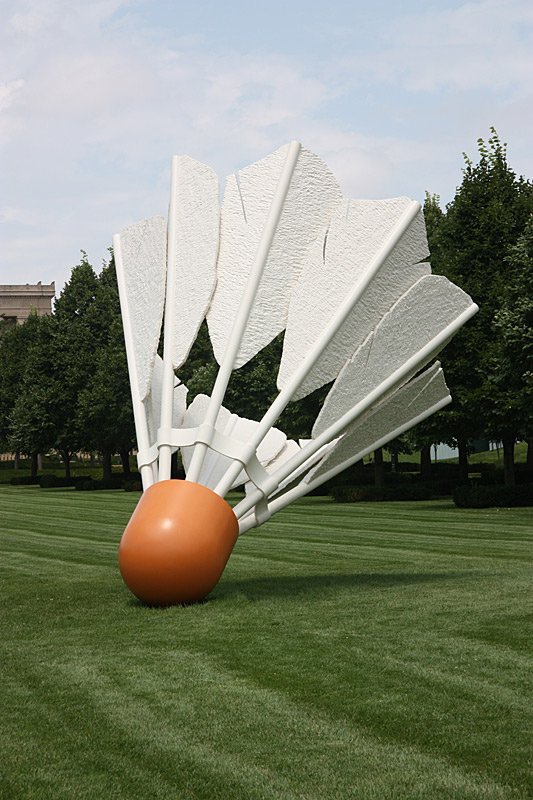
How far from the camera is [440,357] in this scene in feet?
83.4

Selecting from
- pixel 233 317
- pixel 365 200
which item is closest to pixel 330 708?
pixel 233 317

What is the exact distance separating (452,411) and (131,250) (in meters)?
15.4

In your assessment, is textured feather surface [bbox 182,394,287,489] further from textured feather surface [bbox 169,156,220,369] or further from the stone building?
the stone building

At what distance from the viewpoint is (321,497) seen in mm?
33094

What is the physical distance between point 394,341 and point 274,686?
4158 mm

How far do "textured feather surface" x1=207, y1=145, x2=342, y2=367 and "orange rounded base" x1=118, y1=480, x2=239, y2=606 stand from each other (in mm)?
1457

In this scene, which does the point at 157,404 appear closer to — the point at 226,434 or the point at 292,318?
the point at 226,434

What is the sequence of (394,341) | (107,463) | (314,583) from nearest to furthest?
(394,341) → (314,583) → (107,463)

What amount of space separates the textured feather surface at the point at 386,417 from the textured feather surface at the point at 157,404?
4.65ft

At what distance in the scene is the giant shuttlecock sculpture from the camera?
920cm

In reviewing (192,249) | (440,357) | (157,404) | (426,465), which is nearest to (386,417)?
(157,404)

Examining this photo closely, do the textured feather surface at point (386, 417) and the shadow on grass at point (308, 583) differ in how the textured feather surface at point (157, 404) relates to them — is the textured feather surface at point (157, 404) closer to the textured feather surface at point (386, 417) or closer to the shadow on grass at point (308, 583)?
the textured feather surface at point (386, 417)

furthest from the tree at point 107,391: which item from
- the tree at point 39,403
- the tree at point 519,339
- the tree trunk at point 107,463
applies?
the tree at point 519,339

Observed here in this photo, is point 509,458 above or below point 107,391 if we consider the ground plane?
below
